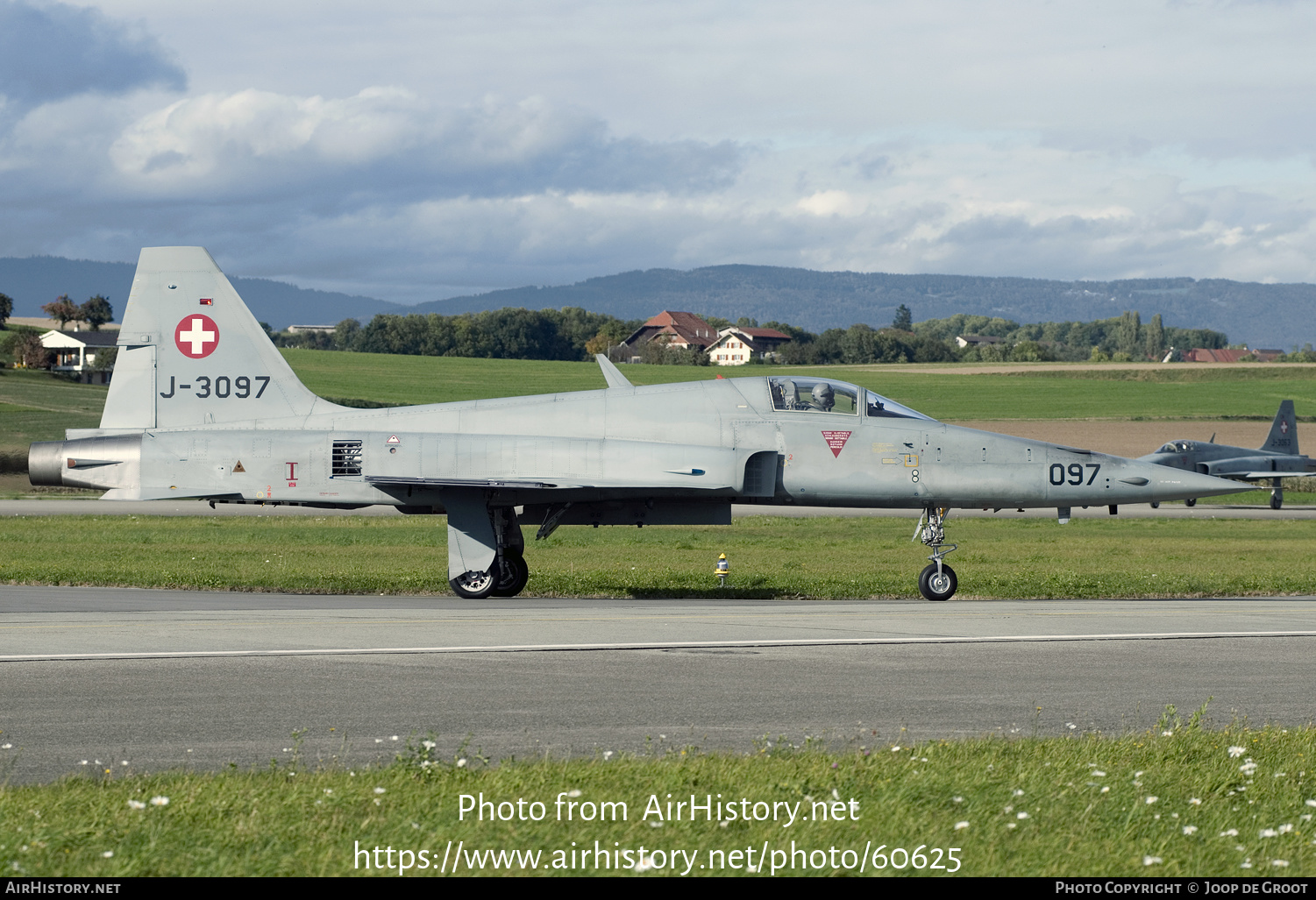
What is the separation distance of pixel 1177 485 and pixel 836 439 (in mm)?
4543

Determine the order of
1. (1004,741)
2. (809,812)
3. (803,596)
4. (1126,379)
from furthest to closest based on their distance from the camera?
(1126,379)
(803,596)
(1004,741)
(809,812)

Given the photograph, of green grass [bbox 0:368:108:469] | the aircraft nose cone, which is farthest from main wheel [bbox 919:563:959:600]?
green grass [bbox 0:368:108:469]

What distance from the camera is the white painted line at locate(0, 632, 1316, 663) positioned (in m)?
11.1

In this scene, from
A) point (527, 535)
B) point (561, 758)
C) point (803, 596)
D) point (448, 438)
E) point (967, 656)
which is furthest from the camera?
point (527, 535)

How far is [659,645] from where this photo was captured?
1212cm

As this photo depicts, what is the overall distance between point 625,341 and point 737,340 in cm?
1245

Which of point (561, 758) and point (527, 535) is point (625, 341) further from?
point (561, 758)

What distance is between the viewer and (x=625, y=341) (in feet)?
445

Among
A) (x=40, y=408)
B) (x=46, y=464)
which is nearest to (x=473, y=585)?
(x=46, y=464)

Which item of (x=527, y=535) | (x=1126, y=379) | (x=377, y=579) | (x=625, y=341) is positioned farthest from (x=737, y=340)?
(x=377, y=579)

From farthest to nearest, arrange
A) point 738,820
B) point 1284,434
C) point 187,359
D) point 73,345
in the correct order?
point 73,345 < point 1284,434 < point 187,359 < point 738,820

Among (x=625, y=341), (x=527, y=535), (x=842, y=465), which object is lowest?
(x=527, y=535)

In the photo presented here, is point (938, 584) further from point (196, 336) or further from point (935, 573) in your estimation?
point (196, 336)

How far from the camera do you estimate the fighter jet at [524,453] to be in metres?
16.6
